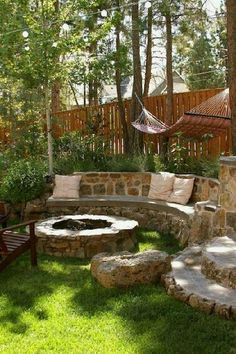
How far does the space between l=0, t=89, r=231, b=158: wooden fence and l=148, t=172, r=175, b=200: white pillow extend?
1.39m

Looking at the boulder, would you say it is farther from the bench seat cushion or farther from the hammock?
the hammock

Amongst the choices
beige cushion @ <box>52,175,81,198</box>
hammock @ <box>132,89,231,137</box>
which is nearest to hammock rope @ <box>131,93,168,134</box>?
hammock @ <box>132,89,231,137</box>

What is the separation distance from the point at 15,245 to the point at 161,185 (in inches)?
114

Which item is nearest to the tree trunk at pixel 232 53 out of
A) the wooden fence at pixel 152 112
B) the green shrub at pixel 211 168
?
the green shrub at pixel 211 168

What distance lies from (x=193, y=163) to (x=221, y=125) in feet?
2.61

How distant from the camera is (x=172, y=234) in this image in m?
6.91

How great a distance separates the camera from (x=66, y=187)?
26.3 ft

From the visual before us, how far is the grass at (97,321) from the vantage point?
11.1ft

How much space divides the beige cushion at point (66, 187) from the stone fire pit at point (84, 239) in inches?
61.3

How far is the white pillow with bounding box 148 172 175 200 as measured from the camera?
741cm

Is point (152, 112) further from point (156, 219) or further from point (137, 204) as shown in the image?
point (156, 219)

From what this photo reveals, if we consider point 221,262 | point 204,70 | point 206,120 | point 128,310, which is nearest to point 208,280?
point 221,262

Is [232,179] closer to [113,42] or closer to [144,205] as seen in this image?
[144,205]

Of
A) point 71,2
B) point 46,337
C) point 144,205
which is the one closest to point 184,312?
point 46,337
